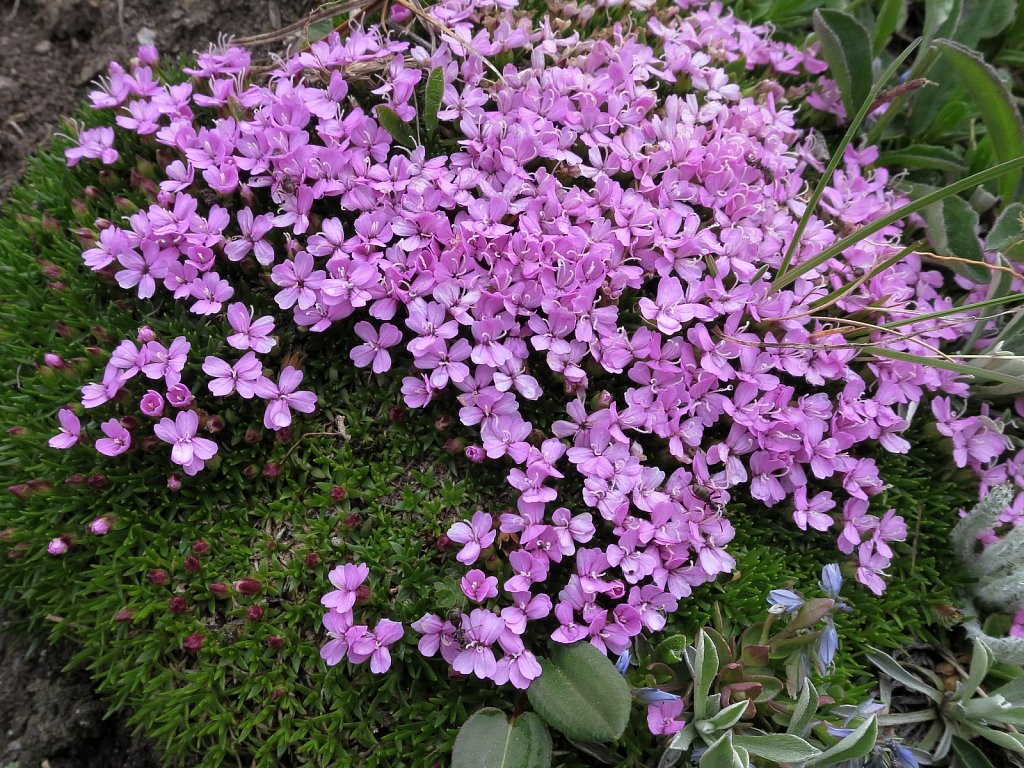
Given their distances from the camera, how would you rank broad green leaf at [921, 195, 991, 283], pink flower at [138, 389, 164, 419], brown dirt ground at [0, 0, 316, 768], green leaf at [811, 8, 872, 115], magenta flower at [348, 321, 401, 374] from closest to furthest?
pink flower at [138, 389, 164, 419] → magenta flower at [348, 321, 401, 374] → broad green leaf at [921, 195, 991, 283] → green leaf at [811, 8, 872, 115] → brown dirt ground at [0, 0, 316, 768]

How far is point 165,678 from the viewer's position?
8.39 ft

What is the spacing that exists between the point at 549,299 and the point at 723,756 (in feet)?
5.18

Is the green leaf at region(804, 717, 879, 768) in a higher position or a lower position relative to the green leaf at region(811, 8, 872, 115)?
lower

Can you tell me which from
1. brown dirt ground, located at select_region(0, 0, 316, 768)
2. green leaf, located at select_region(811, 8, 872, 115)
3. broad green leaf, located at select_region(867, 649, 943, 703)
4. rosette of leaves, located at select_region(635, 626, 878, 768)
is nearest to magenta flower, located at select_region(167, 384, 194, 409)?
rosette of leaves, located at select_region(635, 626, 878, 768)

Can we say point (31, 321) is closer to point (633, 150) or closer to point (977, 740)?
point (633, 150)

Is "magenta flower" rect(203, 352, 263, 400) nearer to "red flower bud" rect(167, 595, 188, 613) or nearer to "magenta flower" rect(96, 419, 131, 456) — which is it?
"magenta flower" rect(96, 419, 131, 456)

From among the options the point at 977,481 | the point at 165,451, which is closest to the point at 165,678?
the point at 165,451

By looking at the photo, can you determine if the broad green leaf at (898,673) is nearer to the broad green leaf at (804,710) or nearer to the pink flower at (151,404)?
the broad green leaf at (804,710)

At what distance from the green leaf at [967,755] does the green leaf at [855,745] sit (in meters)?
0.68

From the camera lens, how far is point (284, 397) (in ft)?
8.73

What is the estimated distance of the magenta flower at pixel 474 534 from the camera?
247 centimetres

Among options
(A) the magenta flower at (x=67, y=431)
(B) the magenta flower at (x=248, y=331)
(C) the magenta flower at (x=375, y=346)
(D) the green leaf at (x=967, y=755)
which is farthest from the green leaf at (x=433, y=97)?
(D) the green leaf at (x=967, y=755)

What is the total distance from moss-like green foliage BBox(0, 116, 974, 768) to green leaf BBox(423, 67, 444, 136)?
0.95m

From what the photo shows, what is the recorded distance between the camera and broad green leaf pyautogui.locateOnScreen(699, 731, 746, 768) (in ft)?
7.31
